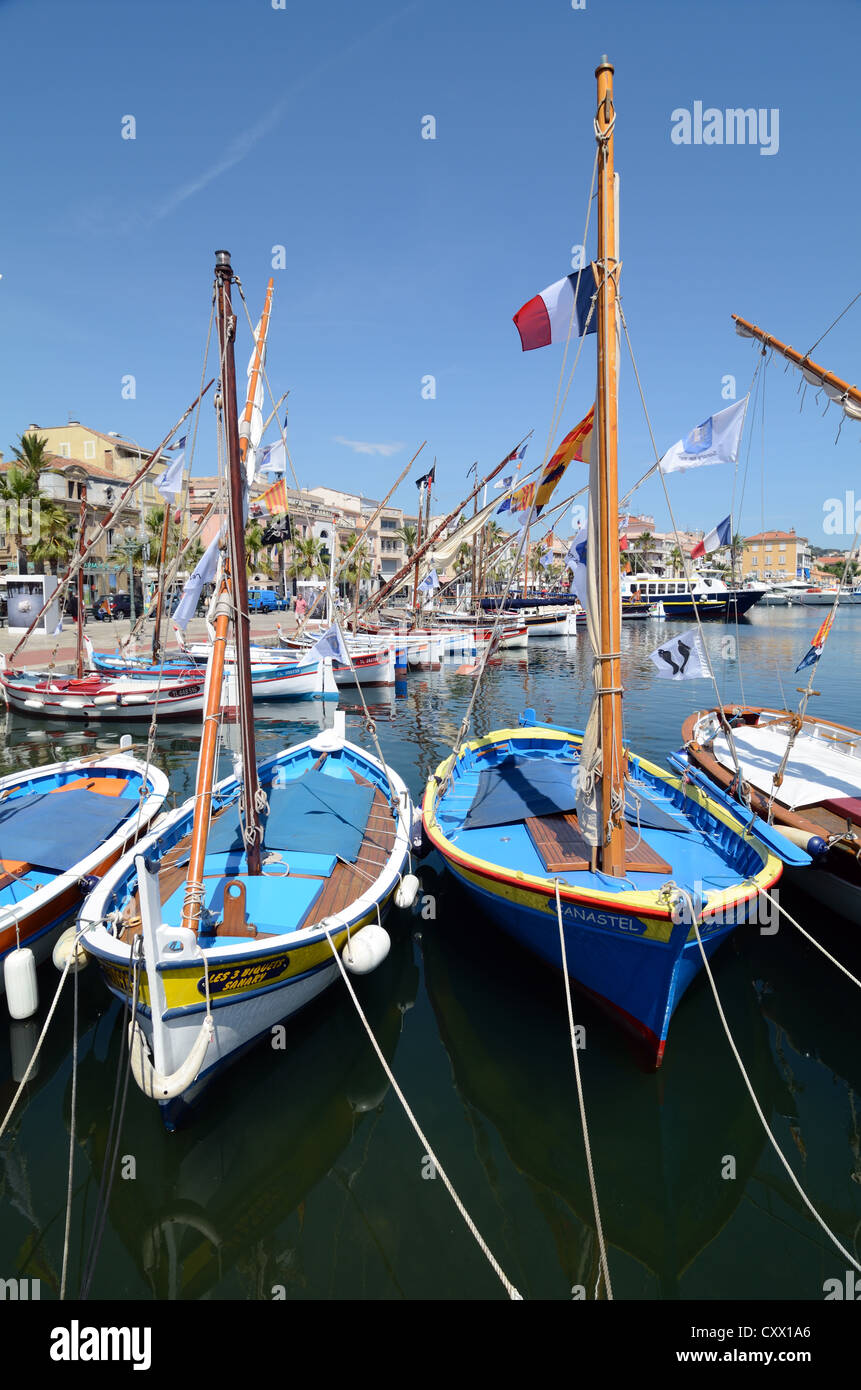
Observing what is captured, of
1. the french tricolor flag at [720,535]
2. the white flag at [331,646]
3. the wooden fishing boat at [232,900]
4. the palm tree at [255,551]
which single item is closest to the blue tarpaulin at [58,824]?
the wooden fishing boat at [232,900]

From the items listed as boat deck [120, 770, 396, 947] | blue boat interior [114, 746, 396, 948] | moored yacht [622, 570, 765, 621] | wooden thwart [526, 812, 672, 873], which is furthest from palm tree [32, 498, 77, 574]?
moored yacht [622, 570, 765, 621]

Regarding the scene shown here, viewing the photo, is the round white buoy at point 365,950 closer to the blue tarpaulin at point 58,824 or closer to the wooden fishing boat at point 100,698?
the blue tarpaulin at point 58,824

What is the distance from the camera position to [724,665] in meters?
50.2

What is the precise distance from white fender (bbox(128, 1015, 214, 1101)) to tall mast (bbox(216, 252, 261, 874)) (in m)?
2.84

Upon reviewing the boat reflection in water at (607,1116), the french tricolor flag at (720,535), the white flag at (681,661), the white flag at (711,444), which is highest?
the white flag at (711,444)

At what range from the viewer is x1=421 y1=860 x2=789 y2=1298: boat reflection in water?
616 centimetres

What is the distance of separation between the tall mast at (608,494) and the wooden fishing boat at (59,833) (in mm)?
6925

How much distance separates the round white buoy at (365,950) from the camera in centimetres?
827

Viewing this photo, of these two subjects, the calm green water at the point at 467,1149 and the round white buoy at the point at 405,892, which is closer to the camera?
the calm green water at the point at 467,1149

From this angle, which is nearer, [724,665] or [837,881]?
[837,881]

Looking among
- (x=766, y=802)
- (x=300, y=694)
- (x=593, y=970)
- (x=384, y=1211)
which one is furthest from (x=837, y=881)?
(x=300, y=694)

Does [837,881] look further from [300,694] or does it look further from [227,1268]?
[300,694]

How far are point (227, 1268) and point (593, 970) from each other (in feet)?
16.3

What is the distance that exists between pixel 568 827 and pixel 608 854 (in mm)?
1717
